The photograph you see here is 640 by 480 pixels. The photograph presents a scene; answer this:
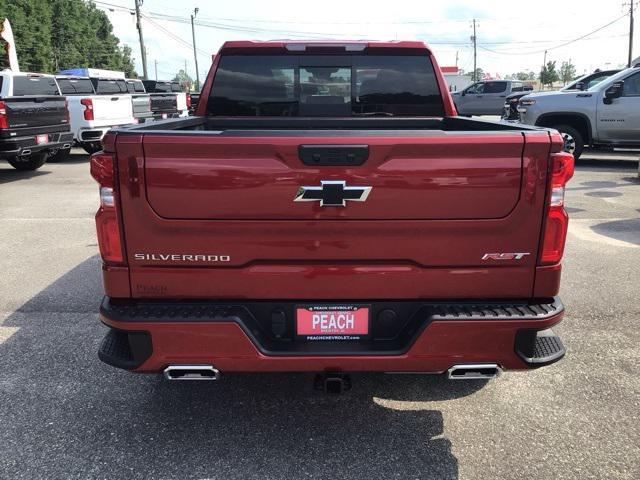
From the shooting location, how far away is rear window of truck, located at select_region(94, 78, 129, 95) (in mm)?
17328

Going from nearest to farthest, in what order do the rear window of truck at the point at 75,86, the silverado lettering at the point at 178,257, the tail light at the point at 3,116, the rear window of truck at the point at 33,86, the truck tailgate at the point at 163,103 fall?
the silverado lettering at the point at 178,257 → the tail light at the point at 3,116 → the rear window of truck at the point at 33,86 → the rear window of truck at the point at 75,86 → the truck tailgate at the point at 163,103

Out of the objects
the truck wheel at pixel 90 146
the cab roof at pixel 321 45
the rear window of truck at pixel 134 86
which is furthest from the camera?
the rear window of truck at pixel 134 86

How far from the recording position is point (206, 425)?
3020mm

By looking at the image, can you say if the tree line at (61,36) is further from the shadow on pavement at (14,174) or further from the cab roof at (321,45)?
the cab roof at (321,45)

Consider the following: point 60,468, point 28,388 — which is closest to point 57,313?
point 28,388

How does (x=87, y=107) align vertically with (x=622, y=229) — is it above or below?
above

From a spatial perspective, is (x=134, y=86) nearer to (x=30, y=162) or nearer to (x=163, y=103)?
(x=163, y=103)

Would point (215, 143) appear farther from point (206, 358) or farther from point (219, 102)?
point (219, 102)

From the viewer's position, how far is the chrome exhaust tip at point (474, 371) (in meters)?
2.54

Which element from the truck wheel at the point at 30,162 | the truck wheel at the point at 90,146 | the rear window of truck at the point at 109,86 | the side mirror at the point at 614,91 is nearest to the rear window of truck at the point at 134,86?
the rear window of truck at the point at 109,86

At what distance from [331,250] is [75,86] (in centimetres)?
1539

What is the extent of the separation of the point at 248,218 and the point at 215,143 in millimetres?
348

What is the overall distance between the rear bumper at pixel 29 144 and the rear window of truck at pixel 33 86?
0.97 metres

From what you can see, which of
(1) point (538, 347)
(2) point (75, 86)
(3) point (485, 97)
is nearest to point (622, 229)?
(1) point (538, 347)
